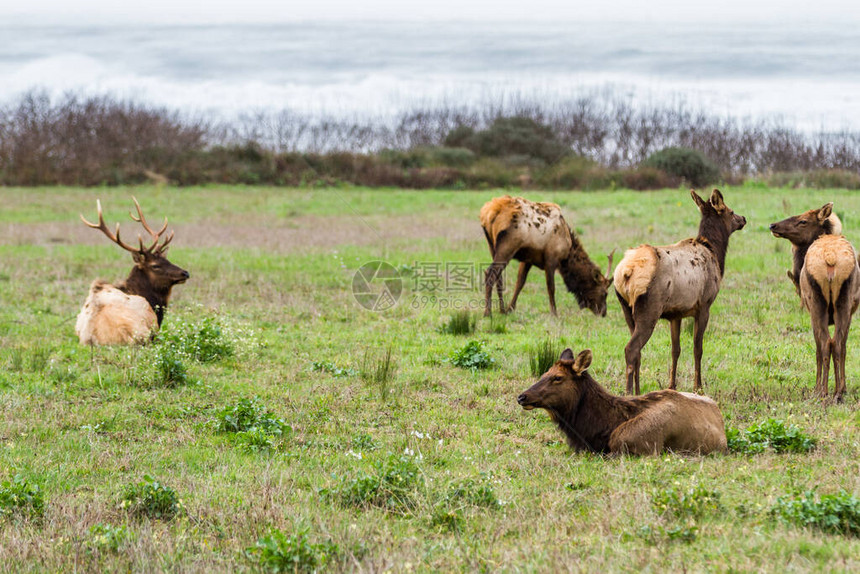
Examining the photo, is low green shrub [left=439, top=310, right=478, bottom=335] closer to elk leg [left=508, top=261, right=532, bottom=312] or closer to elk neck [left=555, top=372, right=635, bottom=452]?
elk leg [left=508, top=261, right=532, bottom=312]

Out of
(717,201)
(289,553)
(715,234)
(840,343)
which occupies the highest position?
(717,201)

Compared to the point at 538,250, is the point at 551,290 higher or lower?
lower

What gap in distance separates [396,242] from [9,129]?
32297 millimetres

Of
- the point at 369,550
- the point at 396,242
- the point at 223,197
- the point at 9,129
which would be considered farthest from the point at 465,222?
the point at 9,129

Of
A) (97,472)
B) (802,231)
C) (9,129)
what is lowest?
(97,472)

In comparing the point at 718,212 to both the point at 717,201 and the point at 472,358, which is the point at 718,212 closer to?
the point at 717,201

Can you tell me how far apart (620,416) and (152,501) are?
330 centimetres

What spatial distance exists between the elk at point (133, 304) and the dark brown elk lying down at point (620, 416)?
18.6 ft

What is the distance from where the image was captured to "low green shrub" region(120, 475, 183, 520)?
4941 mm

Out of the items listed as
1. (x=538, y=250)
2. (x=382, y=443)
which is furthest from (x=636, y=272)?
(x=538, y=250)

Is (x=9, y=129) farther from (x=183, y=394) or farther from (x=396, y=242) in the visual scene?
(x=183, y=394)

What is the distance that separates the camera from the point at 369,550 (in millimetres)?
4359

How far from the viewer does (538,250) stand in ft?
40.0

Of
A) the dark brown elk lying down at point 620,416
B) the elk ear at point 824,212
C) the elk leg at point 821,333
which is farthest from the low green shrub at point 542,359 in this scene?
the elk ear at point 824,212
